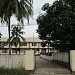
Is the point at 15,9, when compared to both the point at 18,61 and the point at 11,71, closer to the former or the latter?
the point at 18,61

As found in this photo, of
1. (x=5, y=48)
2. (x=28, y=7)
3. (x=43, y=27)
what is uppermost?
(x=28, y=7)

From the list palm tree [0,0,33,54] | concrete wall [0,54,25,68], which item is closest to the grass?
concrete wall [0,54,25,68]

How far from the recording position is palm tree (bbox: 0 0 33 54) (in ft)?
107

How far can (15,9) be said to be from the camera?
3278 centimetres

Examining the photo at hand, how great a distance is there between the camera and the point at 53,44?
38.7 meters

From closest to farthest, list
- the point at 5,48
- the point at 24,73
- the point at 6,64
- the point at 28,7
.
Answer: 1. the point at 24,73
2. the point at 6,64
3. the point at 28,7
4. the point at 5,48

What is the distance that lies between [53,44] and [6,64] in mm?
12233

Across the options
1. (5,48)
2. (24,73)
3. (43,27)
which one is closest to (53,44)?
(43,27)

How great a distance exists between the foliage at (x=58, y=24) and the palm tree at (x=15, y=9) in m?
2.40

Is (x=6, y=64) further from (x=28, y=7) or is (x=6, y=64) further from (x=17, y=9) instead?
(x=28, y=7)

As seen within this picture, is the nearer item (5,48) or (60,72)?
(60,72)

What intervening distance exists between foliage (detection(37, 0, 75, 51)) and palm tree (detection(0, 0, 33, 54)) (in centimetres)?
240

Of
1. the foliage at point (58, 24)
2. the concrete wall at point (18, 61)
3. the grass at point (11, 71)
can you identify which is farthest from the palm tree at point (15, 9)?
the grass at point (11, 71)

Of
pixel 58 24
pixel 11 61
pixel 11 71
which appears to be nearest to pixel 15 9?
pixel 58 24
